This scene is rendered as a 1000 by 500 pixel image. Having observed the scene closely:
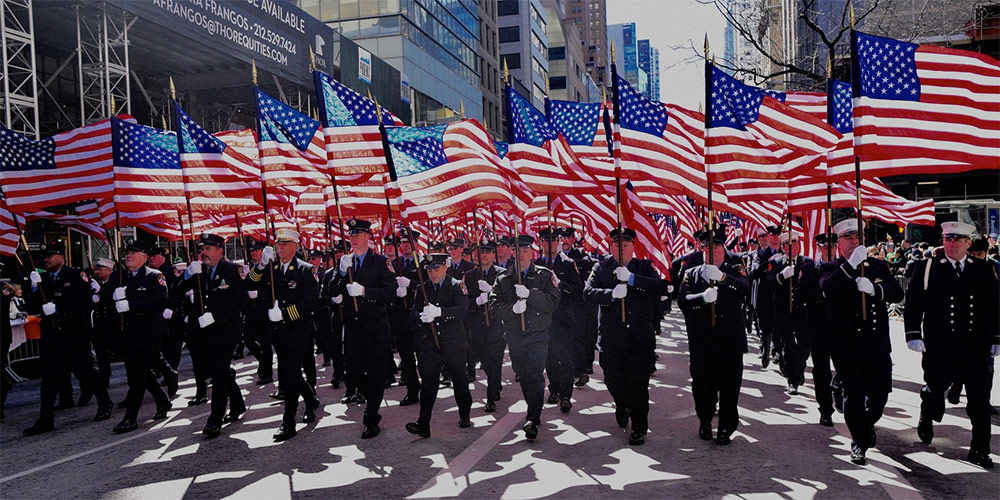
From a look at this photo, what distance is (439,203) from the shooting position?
9.02m

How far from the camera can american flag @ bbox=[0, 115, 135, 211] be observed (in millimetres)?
10102

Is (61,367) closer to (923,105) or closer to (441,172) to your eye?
(441,172)

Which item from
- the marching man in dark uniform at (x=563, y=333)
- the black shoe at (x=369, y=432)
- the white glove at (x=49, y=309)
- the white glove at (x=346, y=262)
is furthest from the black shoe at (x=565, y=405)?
the white glove at (x=49, y=309)

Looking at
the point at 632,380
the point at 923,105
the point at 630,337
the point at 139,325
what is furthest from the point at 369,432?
the point at 923,105

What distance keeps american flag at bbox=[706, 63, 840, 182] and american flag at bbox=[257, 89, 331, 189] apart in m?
5.16

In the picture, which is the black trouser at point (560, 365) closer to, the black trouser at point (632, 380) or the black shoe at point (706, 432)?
the black trouser at point (632, 380)

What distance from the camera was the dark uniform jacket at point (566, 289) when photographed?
8977mm

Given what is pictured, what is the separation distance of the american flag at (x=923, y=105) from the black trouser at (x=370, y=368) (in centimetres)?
489

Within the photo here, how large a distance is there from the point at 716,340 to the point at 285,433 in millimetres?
4193

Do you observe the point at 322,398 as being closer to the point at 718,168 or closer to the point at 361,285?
the point at 361,285

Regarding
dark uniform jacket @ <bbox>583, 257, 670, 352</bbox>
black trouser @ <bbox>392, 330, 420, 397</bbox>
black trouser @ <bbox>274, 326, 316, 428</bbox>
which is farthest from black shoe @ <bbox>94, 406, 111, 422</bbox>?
dark uniform jacket @ <bbox>583, 257, 670, 352</bbox>

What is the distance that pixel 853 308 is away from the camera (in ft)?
20.2

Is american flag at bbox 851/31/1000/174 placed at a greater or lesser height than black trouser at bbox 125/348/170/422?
greater

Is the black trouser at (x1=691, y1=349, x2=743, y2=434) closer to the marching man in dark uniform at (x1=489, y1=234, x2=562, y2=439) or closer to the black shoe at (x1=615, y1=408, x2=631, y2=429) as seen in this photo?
the black shoe at (x1=615, y1=408, x2=631, y2=429)
